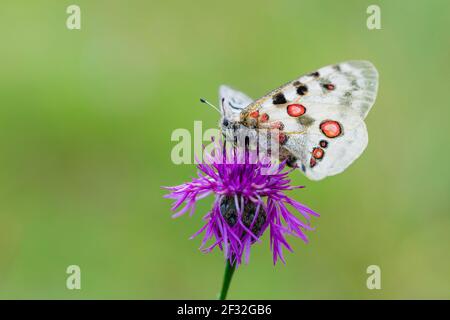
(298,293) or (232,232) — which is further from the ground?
(232,232)

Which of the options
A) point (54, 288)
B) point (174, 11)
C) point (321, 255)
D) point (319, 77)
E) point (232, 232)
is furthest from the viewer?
point (174, 11)

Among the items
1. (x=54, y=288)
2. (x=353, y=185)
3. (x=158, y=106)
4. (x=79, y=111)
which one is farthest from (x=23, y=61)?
(x=353, y=185)

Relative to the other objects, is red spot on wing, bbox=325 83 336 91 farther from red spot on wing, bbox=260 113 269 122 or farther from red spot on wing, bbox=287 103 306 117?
red spot on wing, bbox=260 113 269 122

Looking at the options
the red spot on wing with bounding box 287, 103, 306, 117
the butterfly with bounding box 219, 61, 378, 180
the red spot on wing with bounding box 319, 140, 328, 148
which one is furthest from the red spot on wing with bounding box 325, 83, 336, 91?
the red spot on wing with bounding box 319, 140, 328, 148

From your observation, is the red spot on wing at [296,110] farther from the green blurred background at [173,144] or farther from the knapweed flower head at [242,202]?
the green blurred background at [173,144]

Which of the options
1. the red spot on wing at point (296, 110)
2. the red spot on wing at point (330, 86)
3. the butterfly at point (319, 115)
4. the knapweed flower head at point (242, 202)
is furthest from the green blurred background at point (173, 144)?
the red spot on wing at point (330, 86)
